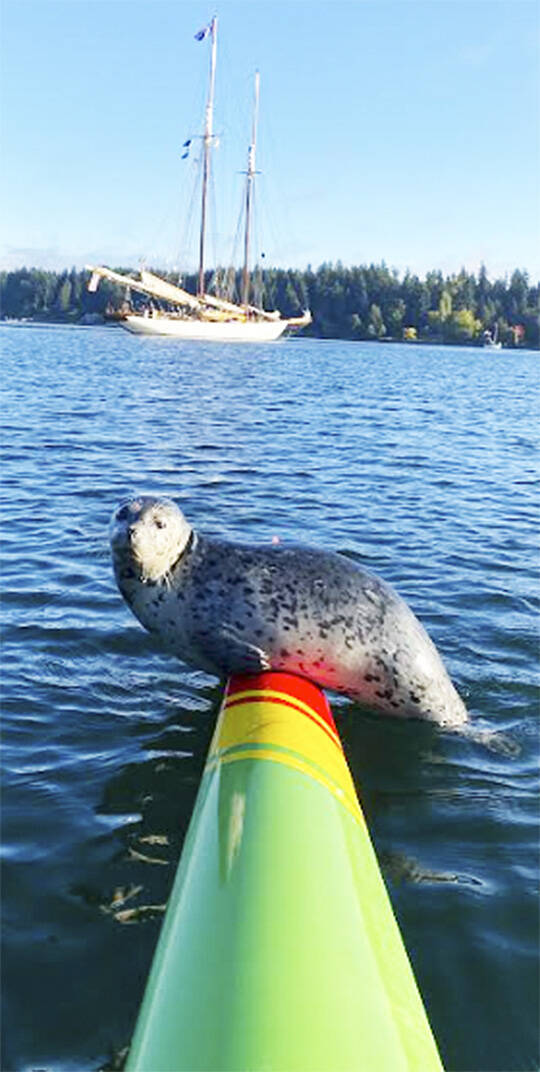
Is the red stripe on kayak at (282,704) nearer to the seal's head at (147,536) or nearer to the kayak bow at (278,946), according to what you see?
the kayak bow at (278,946)

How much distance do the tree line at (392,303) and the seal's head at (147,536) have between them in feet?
445

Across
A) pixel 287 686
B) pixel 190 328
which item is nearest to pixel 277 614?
pixel 287 686

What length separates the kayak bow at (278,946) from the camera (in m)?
2.28

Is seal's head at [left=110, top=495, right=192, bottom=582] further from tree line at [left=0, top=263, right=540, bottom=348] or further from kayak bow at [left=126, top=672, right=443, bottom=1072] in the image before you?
tree line at [left=0, top=263, right=540, bottom=348]

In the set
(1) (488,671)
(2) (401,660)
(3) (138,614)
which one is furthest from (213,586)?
(1) (488,671)

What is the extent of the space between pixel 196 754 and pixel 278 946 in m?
2.50

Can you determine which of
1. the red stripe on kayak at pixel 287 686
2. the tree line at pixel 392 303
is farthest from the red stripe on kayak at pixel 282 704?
the tree line at pixel 392 303

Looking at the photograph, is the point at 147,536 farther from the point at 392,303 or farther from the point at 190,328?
the point at 392,303

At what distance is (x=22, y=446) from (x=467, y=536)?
8.60m

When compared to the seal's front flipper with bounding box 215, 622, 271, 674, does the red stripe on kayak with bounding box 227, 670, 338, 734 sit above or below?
below

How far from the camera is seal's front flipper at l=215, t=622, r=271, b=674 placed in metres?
5.00

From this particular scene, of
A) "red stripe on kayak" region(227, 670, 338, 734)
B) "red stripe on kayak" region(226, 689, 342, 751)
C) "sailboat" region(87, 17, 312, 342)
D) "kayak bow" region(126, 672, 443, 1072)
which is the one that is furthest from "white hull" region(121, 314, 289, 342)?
"kayak bow" region(126, 672, 443, 1072)

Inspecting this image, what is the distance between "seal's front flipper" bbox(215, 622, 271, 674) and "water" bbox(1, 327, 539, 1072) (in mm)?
470

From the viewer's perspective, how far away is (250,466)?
49.2 ft
